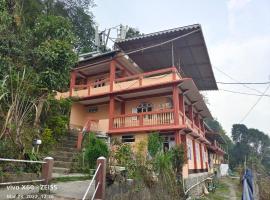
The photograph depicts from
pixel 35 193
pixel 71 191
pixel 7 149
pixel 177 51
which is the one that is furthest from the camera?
pixel 177 51

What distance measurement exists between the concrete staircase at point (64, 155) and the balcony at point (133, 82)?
418 centimetres

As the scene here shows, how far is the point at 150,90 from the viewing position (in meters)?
15.1

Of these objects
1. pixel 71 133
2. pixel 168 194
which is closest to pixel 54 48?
pixel 71 133

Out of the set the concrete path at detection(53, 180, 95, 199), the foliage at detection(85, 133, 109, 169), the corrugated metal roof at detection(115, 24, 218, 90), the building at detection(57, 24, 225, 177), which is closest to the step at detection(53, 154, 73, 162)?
the building at detection(57, 24, 225, 177)

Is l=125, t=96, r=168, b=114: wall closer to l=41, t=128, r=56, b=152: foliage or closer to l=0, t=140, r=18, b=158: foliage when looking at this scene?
l=41, t=128, r=56, b=152: foliage

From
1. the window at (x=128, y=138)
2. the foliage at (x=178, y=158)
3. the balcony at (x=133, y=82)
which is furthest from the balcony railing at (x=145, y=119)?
the foliage at (x=178, y=158)

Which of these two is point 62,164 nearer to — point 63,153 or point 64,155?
point 64,155

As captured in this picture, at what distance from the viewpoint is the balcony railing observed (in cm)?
1346

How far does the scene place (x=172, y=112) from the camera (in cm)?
1336

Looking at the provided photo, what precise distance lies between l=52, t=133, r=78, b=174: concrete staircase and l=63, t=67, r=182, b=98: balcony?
4.18 meters

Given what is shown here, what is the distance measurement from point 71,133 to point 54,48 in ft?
17.5

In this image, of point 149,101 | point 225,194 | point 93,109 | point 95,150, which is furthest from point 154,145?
point 93,109

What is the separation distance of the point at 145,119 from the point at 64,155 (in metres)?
5.01

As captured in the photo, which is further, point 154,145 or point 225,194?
point 225,194
